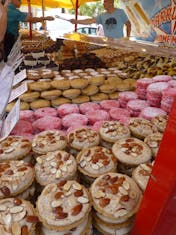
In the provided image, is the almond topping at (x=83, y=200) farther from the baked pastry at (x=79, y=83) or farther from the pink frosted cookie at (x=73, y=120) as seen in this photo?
the baked pastry at (x=79, y=83)

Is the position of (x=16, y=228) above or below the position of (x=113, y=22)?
below

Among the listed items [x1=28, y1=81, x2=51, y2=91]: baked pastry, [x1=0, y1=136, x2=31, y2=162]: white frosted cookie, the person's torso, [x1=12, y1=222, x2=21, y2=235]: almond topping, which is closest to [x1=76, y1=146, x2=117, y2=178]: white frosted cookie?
[x1=0, y1=136, x2=31, y2=162]: white frosted cookie

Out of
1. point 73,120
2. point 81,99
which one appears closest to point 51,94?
point 81,99

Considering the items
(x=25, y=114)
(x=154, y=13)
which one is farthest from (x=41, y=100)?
(x=154, y=13)

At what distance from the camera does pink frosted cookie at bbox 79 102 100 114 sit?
2.63 m

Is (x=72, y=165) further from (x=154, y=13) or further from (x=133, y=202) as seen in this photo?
(x=154, y=13)

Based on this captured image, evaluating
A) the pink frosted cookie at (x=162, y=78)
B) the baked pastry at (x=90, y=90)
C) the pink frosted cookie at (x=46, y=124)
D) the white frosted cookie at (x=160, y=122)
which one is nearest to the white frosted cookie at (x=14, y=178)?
the pink frosted cookie at (x=46, y=124)

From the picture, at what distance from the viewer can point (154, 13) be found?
805 centimetres

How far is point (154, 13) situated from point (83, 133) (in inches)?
288

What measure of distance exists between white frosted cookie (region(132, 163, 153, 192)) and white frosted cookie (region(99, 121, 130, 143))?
0.36 m

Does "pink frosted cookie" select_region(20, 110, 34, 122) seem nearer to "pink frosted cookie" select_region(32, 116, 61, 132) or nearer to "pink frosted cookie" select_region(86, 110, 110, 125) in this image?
"pink frosted cookie" select_region(32, 116, 61, 132)

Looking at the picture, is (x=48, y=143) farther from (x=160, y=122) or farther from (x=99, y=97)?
(x=99, y=97)

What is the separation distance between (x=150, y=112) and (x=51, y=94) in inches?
41.7

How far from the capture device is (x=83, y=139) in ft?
5.74
